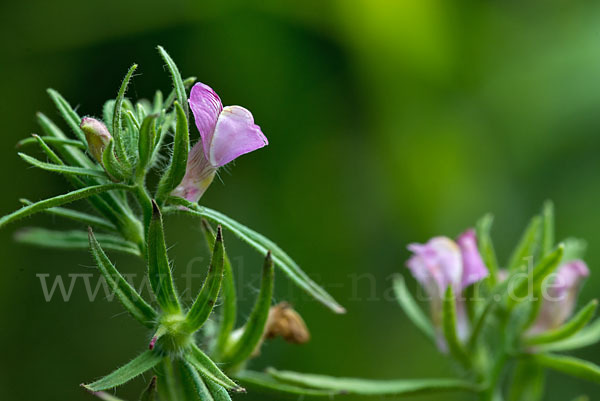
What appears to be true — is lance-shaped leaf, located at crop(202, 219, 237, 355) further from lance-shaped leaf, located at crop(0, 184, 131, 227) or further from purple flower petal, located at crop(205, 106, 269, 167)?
lance-shaped leaf, located at crop(0, 184, 131, 227)

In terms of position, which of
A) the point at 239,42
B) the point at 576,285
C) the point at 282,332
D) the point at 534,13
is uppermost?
the point at 239,42

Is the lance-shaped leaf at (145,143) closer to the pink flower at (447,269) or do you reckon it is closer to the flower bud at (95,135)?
the flower bud at (95,135)

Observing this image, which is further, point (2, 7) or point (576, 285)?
point (2, 7)

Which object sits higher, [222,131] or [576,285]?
[222,131]

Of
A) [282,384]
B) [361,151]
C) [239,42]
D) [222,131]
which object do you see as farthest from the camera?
[361,151]

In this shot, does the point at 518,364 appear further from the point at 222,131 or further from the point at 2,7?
the point at 2,7

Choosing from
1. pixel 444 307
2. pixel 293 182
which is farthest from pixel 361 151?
pixel 444 307

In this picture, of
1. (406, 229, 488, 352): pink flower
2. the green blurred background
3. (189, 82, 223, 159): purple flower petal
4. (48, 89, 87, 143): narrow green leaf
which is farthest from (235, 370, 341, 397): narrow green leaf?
the green blurred background

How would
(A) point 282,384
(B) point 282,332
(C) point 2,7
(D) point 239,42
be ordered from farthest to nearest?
1. (D) point 239,42
2. (C) point 2,7
3. (B) point 282,332
4. (A) point 282,384
